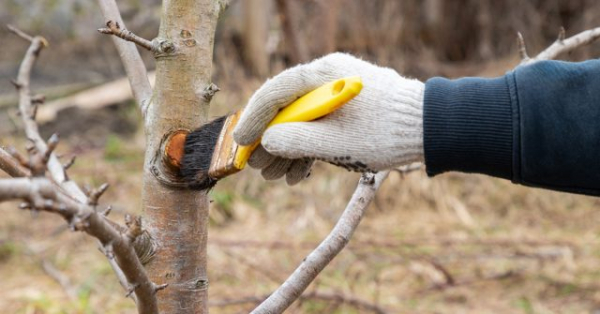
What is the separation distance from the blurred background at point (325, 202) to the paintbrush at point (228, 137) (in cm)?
119

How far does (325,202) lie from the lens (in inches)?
166

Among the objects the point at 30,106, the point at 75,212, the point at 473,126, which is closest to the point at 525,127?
the point at 473,126

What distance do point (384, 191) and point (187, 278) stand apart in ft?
9.78

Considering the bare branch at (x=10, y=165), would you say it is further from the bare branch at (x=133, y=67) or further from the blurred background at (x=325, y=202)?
the blurred background at (x=325, y=202)

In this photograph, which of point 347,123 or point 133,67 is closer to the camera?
point 347,123

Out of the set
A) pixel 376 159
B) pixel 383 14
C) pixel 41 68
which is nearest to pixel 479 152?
pixel 376 159

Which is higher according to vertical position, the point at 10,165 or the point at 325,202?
the point at 10,165

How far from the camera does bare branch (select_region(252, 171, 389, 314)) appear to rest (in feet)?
4.50

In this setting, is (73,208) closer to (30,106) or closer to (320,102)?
(320,102)

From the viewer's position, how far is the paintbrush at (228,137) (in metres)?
1.17

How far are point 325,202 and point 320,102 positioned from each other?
10.0 ft

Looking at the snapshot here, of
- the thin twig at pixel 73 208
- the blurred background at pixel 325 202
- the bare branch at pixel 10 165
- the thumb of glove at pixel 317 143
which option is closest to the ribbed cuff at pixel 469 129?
the thumb of glove at pixel 317 143

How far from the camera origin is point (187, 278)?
1402 mm

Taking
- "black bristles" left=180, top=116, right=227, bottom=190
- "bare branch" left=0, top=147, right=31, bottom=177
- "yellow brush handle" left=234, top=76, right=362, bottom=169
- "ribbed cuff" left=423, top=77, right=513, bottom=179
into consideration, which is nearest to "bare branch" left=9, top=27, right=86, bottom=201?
"bare branch" left=0, top=147, right=31, bottom=177
